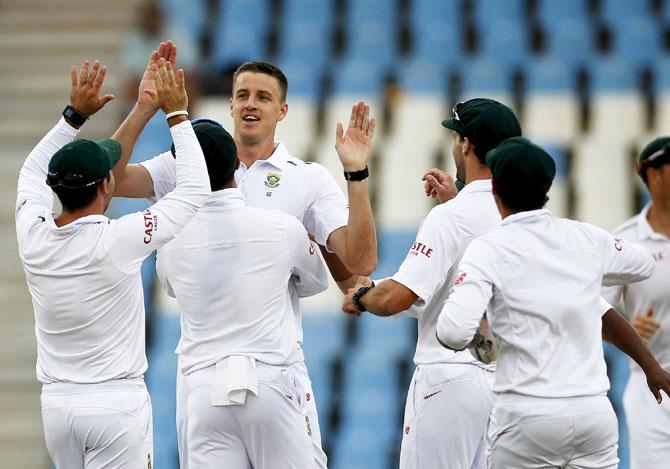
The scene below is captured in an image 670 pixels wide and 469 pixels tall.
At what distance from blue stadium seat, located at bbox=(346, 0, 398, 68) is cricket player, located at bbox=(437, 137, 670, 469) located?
7899mm

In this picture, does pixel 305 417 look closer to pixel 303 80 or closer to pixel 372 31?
pixel 303 80

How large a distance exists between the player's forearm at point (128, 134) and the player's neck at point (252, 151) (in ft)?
1.40

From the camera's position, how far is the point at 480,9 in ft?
41.6

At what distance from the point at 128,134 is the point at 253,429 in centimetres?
141

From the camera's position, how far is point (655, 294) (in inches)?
233

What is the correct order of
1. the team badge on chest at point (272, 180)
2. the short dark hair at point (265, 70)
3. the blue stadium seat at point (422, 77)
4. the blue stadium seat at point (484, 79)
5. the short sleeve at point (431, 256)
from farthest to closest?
the blue stadium seat at point (422, 77)
the blue stadium seat at point (484, 79)
the short dark hair at point (265, 70)
the team badge on chest at point (272, 180)
the short sleeve at point (431, 256)

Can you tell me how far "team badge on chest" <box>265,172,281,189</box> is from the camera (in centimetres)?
552

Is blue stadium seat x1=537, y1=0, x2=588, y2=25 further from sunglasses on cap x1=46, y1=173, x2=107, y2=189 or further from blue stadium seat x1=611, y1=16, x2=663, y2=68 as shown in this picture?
sunglasses on cap x1=46, y1=173, x2=107, y2=189

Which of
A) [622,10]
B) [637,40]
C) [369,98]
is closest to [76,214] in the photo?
[369,98]

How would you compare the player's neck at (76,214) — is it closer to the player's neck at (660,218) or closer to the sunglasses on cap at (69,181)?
the sunglasses on cap at (69,181)

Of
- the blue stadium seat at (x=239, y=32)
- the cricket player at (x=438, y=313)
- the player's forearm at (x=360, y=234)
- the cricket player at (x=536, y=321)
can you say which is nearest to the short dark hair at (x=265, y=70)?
the player's forearm at (x=360, y=234)

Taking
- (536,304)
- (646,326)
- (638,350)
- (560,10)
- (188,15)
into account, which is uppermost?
(560,10)

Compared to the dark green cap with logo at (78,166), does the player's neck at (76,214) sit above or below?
below

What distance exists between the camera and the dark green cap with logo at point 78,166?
4.89 meters
